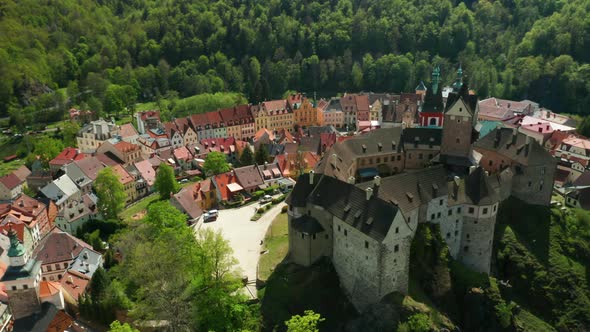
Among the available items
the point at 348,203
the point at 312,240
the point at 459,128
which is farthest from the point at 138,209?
the point at 459,128

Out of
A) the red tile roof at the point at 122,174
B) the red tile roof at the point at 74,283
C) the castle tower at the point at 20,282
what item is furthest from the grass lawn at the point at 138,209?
the castle tower at the point at 20,282

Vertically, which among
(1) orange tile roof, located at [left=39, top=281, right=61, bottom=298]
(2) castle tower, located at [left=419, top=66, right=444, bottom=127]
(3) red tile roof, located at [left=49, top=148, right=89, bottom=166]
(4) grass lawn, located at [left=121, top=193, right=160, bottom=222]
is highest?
(2) castle tower, located at [left=419, top=66, right=444, bottom=127]

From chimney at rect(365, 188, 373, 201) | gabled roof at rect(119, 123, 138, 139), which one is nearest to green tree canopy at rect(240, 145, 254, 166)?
gabled roof at rect(119, 123, 138, 139)

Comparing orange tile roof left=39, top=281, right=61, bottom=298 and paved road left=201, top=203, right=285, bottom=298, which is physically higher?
orange tile roof left=39, top=281, right=61, bottom=298

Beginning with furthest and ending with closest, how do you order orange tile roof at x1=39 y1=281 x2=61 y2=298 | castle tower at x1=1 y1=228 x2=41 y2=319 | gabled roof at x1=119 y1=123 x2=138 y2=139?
gabled roof at x1=119 y1=123 x2=138 y2=139 → orange tile roof at x1=39 y1=281 x2=61 y2=298 → castle tower at x1=1 y1=228 x2=41 y2=319

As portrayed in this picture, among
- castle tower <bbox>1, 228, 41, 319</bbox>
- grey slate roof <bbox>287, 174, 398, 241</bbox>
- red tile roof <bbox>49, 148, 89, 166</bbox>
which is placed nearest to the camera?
grey slate roof <bbox>287, 174, 398, 241</bbox>

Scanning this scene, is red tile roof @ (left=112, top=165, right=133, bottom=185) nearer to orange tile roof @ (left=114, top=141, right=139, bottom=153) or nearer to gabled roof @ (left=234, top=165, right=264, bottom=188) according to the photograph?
orange tile roof @ (left=114, top=141, right=139, bottom=153)

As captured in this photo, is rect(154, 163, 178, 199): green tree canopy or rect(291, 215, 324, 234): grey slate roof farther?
rect(154, 163, 178, 199): green tree canopy
